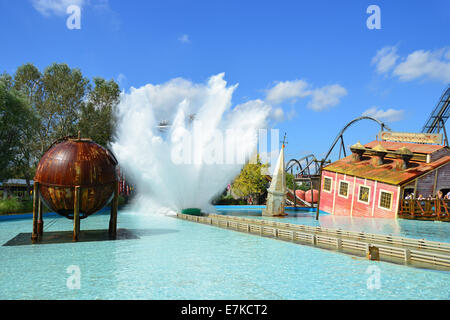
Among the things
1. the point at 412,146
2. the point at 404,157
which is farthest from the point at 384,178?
the point at 412,146

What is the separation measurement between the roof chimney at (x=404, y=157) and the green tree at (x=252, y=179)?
76.7 feet

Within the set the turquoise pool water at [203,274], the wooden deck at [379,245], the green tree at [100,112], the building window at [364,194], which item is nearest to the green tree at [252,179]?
the building window at [364,194]

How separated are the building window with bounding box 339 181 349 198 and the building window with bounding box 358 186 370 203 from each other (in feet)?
7.49

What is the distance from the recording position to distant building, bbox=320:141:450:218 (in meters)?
35.0

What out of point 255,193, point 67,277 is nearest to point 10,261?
point 67,277

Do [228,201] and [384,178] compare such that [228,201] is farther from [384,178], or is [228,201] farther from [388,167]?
[384,178]

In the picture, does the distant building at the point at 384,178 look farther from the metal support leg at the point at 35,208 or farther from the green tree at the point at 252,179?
the metal support leg at the point at 35,208

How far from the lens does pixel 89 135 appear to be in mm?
48438

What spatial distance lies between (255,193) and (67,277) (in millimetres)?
48923

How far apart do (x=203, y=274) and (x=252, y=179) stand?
4540 cm

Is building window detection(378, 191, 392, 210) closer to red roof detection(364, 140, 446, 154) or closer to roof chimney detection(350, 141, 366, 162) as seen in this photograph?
red roof detection(364, 140, 446, 154)

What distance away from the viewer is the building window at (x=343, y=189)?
41.5 m

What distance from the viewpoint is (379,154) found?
39.7 m
